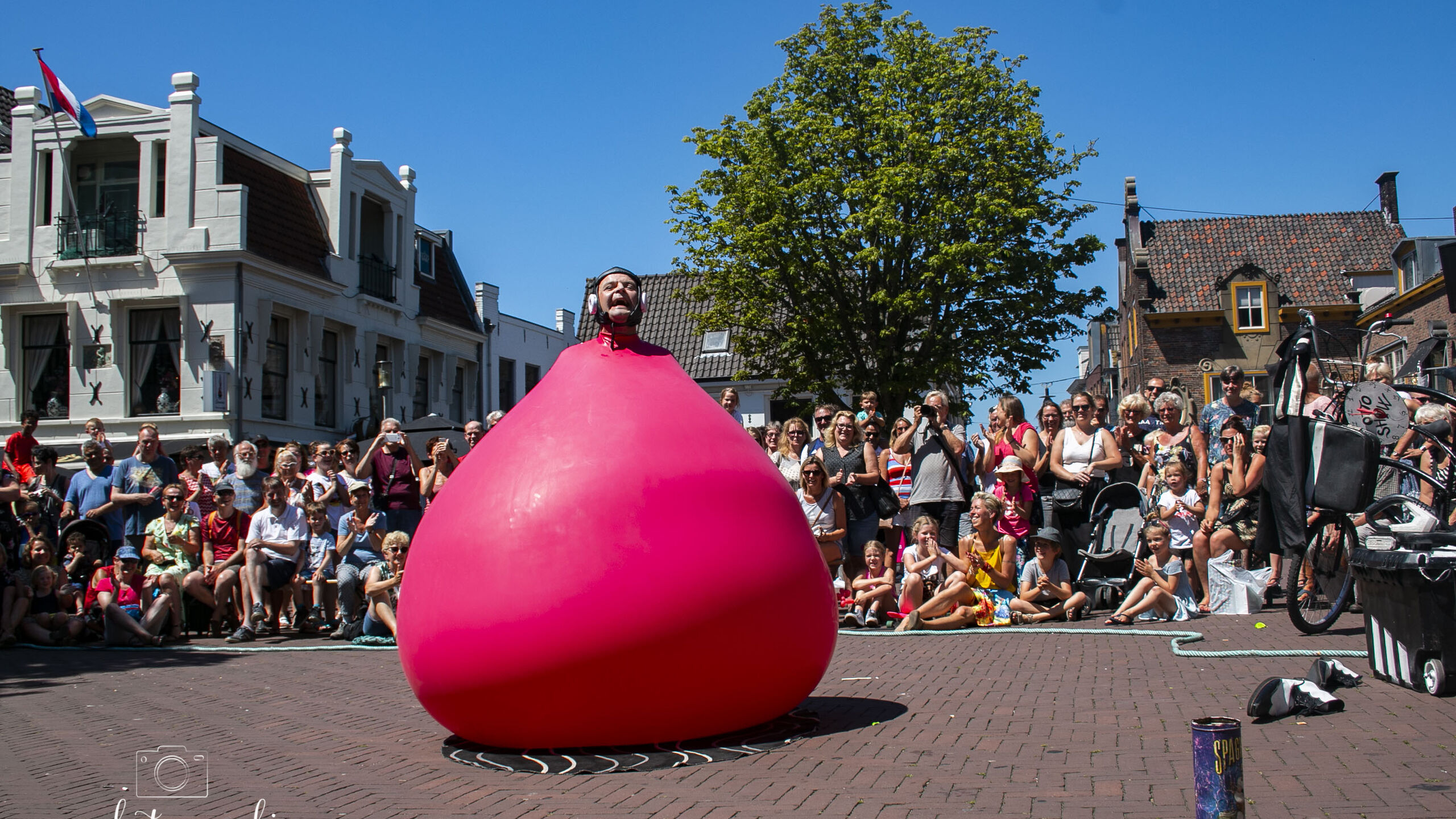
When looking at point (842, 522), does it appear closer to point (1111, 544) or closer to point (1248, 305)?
point (1111, 544)

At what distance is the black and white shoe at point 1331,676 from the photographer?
6.77 m

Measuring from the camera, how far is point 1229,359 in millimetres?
44562

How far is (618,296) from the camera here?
636 cm

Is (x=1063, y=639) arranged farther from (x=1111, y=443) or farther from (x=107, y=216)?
(x=107, y=216)

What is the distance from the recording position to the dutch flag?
914 inches

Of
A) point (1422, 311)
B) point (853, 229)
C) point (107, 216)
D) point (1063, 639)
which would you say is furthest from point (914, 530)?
point (1422, 311)

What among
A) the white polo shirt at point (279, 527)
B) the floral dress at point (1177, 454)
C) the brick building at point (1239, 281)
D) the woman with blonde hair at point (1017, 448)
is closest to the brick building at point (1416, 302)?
the brick building at point (1239, 281)

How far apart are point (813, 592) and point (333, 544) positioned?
8862 millimetres

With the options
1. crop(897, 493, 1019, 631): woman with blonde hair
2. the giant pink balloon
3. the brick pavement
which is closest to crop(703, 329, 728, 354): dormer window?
crop(897, 493, 1019, 631): woman with blonde hair

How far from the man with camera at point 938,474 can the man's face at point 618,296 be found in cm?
633

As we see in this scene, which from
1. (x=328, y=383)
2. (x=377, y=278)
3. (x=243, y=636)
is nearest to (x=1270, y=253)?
(x=377, y=278)

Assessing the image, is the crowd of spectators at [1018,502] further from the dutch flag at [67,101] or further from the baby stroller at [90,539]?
the dutch flag at [67,101]

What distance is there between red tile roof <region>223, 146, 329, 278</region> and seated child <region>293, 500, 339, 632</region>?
12.8m

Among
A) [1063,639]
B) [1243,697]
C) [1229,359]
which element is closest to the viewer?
[1243,697]
